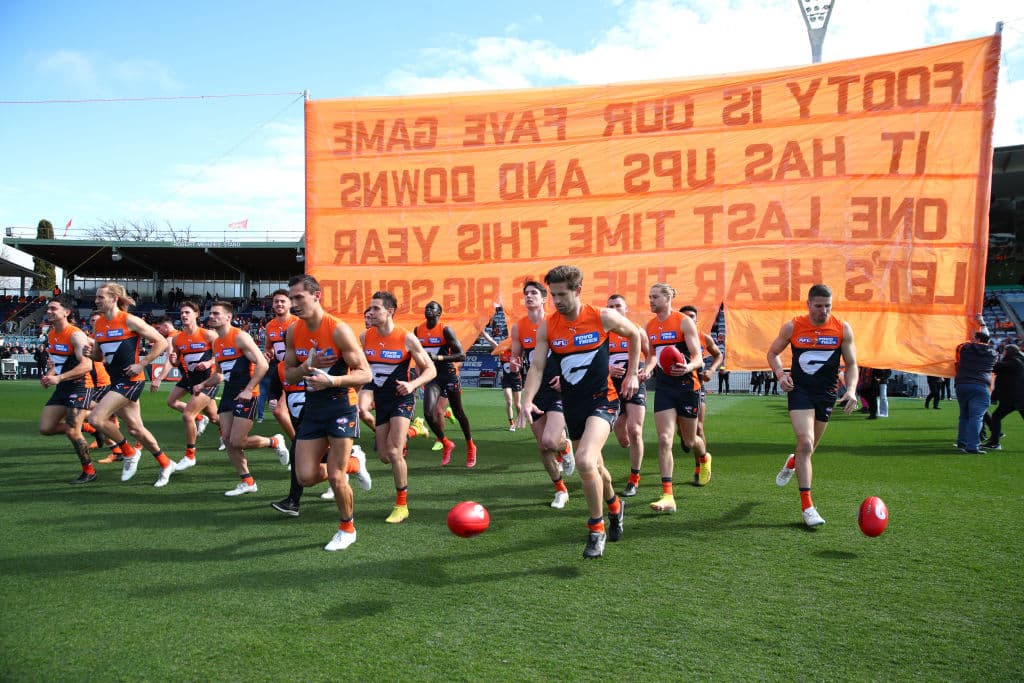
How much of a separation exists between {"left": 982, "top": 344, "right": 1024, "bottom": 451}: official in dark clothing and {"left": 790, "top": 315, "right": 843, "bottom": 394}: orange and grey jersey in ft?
25.8

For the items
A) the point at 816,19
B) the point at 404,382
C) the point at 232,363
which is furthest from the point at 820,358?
the point at 816,19

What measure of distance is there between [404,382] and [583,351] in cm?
207

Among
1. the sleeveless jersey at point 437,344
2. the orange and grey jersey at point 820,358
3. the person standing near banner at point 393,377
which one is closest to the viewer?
the orange and grey jersey at point 820,358

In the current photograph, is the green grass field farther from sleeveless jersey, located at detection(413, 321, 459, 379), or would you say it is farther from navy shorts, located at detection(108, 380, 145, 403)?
sleeveless jersey, located at detection(413, 321, 459, 379)

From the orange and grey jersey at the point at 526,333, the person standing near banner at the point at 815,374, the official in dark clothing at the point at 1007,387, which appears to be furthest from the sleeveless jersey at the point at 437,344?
the official in dark clothing at the point at 1007,387

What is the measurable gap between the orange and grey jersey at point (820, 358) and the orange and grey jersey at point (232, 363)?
20.5ft

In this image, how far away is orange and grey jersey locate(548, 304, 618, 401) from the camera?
561cm

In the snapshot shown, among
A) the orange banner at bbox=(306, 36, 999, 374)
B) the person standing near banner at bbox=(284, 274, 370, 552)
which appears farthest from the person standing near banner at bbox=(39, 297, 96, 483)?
the orange banner at bbox=(306, 36, 999, 374)

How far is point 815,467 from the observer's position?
9.98m

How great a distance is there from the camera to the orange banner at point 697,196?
10.7 metres

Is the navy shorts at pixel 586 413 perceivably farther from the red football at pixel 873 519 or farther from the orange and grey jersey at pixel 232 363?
the orange and grey jersey at pixel 232 363

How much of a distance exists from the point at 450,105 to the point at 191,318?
6.44 metres

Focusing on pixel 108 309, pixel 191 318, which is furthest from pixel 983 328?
pixel 108 309

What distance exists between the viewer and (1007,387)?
40.2ft
